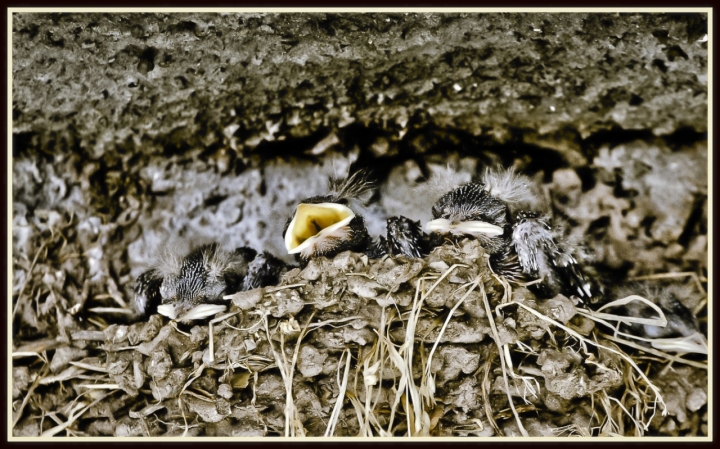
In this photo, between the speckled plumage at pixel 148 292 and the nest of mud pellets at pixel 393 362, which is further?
the speckled plumage at pixel 148 292

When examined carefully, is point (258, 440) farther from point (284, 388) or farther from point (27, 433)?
point (27, 433)

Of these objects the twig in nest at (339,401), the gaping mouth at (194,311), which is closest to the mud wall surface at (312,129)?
the gaping mouth at (194,311)

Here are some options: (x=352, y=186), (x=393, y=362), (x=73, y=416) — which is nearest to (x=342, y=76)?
(x=352, y=186)

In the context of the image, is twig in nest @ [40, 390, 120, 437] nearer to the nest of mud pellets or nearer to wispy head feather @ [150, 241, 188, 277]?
the nest of mud pellets

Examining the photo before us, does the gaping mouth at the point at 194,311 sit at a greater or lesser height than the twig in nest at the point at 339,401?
greater

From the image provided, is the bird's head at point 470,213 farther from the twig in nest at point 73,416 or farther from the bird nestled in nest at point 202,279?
the twig in nest at point 73,416

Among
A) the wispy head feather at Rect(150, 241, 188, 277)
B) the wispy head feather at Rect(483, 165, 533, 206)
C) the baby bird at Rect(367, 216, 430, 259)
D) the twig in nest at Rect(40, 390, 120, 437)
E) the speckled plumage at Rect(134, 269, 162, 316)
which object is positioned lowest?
the twig in nest at Rect(40, 390, 120, 437)

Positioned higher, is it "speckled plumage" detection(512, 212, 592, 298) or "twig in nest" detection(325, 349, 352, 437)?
"speckled plumage" detection(512, 212, 592, 298)

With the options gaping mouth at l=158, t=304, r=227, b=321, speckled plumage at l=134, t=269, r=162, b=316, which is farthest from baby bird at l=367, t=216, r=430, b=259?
speckled plumage at l=134, t=269, r=162, b=316

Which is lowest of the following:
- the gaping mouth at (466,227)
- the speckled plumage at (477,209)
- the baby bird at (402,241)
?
the baby bird at (402,241)
